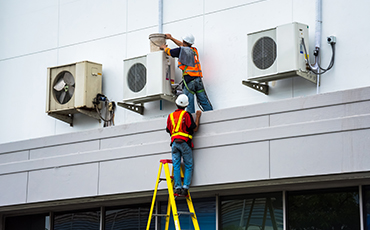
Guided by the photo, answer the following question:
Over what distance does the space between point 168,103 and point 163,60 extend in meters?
1.00

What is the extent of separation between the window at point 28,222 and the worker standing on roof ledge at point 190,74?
15.9ft

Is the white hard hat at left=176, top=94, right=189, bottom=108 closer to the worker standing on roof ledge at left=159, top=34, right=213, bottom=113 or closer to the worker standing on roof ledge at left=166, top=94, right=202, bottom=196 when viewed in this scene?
the worker standing on roof ledge at left=166, top=94, right=202, bottom=196

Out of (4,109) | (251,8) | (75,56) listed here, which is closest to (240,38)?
(251,8)

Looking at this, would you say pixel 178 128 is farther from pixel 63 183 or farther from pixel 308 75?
pixel 63 183

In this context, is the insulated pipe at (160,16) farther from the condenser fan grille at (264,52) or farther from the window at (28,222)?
the window at (28,222)

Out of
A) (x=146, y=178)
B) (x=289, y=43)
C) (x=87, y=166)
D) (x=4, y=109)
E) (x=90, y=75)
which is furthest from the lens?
(x=4, y=109)

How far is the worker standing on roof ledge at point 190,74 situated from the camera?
1289 centimetres

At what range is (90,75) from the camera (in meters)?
14.6

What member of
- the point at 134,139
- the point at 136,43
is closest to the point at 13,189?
the point at 134,139

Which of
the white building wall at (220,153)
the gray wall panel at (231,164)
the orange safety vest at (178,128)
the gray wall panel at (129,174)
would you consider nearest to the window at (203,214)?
the white building wall at (220,153)

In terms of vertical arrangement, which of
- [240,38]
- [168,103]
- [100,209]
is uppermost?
[240,38]

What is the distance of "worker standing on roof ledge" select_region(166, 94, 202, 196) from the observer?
11.8 metres

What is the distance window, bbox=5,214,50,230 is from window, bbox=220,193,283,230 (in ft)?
15.3

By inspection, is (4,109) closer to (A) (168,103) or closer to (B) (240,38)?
(A) (168,103)
